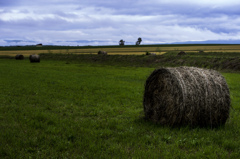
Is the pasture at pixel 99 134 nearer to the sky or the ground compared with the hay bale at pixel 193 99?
nearer to the ground

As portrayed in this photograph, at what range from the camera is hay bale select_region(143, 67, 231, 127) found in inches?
323

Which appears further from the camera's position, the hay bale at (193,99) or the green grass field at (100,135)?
the hay bale at (193,99)

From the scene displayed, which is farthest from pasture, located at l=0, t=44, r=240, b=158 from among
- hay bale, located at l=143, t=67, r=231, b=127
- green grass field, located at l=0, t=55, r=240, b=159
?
hay bale, located at l=143, t=67, r=231, b=127

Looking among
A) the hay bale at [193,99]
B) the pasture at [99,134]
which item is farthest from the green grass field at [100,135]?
the hay bale at [193,99]

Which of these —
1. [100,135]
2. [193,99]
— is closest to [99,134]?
[100,135]

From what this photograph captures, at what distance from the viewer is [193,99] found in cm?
816

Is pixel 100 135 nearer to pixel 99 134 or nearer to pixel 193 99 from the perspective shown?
pixel 99 134

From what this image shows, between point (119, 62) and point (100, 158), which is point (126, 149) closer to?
point (100, 158)

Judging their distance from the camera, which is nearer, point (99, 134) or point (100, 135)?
point (100, 135)

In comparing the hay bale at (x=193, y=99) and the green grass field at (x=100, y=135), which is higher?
the hay bale at (x=193, y=99)

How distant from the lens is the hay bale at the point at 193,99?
323 inches

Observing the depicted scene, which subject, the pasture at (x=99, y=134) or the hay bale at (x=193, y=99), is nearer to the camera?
the pasture at (x=99, y=134)

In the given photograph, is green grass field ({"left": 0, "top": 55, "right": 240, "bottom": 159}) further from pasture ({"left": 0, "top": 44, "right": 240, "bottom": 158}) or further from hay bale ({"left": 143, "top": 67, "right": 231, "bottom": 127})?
hay bale ({"left": 143, "top": 67, "right": 231, "bottom": 127})

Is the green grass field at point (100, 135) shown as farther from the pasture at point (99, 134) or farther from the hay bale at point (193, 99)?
the hay bale at point (193, 99)
